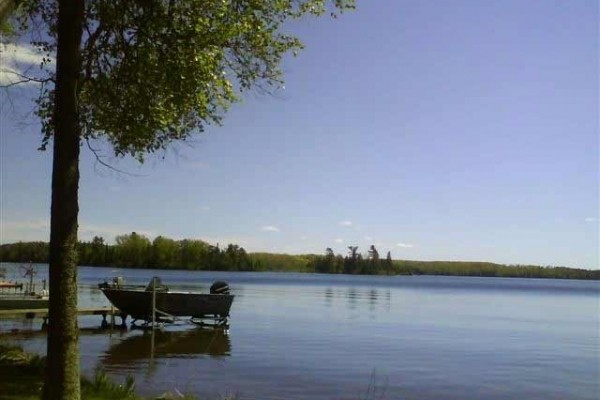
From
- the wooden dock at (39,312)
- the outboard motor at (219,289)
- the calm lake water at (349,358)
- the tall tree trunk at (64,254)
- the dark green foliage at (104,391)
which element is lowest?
the calm lake water at (349,358)

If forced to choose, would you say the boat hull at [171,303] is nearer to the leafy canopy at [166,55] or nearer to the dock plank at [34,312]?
the dock plank at [34,312]

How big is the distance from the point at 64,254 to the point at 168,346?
2087 cm

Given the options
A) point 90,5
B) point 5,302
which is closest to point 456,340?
point 5,302

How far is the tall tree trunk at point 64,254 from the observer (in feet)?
26.6

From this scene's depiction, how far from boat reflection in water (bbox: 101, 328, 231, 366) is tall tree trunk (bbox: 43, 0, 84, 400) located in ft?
47.0

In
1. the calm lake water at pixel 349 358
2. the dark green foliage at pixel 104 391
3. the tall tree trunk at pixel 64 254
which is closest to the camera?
the tall tree trunk at pixel 64 254

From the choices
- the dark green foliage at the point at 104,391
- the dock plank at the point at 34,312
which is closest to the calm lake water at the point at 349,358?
the dock plank at the point at 34,312

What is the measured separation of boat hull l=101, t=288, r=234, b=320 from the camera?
33.2 m

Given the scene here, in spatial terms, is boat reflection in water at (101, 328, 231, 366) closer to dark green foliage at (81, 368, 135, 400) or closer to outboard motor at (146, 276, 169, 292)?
outboard motor at (146, 276, 169, 292)

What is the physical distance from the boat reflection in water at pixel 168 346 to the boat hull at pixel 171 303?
104 centimetres

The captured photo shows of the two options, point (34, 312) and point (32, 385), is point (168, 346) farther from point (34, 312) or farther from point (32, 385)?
point (32, 385)

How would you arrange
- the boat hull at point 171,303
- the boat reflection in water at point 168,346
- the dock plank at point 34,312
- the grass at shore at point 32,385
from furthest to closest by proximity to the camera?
the boat hull at point 171,303, the dock plank at point 34,312, the boat reflection in water at point 168,346, the grass at shore at point 32,385

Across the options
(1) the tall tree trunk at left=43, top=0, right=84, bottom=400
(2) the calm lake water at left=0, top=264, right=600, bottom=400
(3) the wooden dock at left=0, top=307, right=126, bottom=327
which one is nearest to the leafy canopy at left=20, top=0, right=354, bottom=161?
(1) the tall tree trunk at left=43, top=0, right=84, bottom=400

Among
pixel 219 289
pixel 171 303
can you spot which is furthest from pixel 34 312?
pixel 219 289
